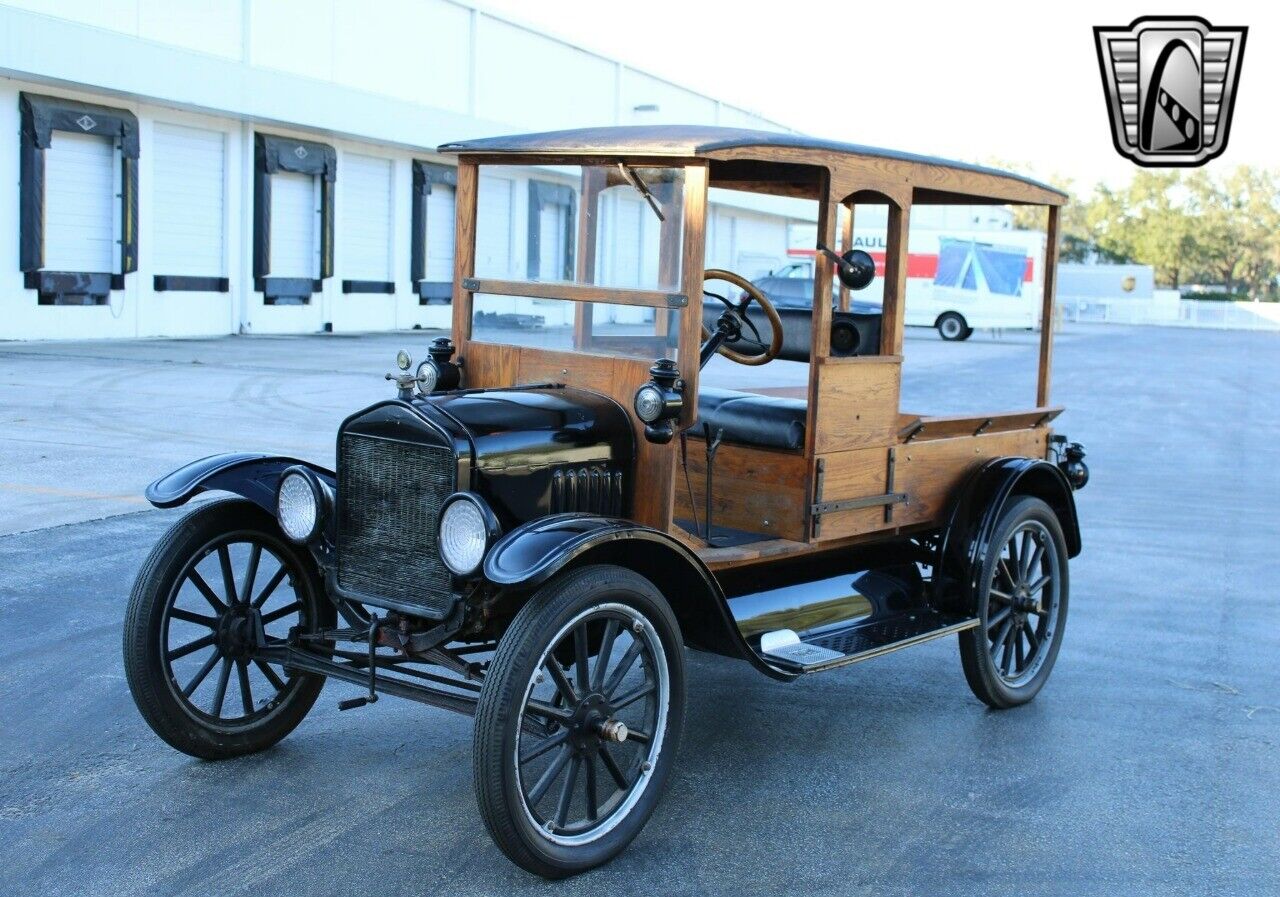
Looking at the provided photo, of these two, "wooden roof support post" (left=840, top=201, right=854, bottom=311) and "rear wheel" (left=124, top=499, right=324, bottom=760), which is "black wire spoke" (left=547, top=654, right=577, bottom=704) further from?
"wooden roof support post" (left=840, top=201, right=854, bottom=311)

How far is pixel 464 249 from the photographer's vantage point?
5.21 meters

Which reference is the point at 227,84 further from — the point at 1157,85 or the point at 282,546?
the point at 282,546

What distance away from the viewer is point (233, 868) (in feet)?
12.2

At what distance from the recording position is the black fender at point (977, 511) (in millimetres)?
5465

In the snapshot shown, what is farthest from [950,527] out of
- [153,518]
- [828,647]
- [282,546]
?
[153,518]

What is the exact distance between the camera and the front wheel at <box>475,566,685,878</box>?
3.62 m

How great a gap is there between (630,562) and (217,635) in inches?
54.2

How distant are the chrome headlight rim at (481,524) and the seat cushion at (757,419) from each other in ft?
4.63

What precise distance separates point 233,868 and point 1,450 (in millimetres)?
7429

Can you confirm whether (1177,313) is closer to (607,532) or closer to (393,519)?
(393,519)

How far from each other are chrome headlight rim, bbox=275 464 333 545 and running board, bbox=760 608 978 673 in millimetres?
1463

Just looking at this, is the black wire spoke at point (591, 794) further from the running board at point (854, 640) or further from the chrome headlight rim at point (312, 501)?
the chrome headlight rim at point (312, 501)

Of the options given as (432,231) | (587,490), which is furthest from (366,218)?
(587,490)

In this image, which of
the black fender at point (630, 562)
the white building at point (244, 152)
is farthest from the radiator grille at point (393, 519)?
the white building at point (244, 152)
